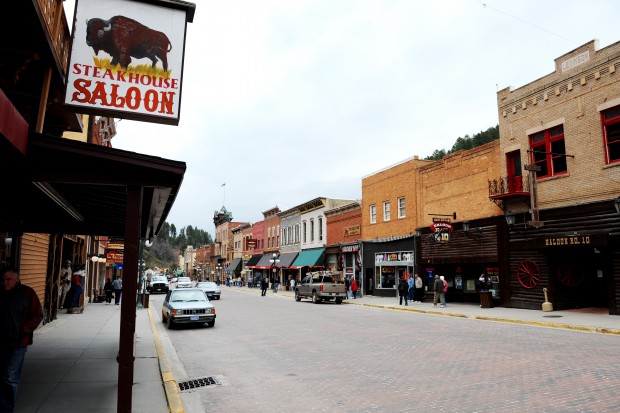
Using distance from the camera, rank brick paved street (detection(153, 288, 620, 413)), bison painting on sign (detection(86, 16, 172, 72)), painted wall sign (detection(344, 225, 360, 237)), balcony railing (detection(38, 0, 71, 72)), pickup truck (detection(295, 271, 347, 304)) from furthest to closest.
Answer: painted wall sign (detection(344, 225, 360, 237)) < pickup truck (detection(295, 271, 347, 304)) < balcony railing (detection(38, 0, 71, 72)) < bison painting on sign (detection(86, 16, 172, 72)) < brick paved street (detection(153, 288, 620, 413))

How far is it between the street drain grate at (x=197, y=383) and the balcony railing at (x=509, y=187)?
710 inches

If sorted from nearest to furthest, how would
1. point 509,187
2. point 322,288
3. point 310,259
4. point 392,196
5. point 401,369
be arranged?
1. point 401,369
2. point 509,187
3. point 322,288
4. point 392,196
5. point 310,259

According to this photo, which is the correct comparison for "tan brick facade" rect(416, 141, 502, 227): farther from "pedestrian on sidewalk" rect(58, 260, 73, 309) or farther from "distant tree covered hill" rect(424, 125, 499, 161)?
"distant tree covered hill" rect(424, 125, 499, 161)

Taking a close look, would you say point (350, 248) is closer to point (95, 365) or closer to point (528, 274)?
point (528, 274)

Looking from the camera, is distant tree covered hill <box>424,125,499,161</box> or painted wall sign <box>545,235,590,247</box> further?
distant tree covered hill <box>424,125,499,161</box>

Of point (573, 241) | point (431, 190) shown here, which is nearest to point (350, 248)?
point (431, 190)

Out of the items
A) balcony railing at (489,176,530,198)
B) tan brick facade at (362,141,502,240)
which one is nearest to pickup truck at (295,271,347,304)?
tan brick facade at (362,141,502,240)

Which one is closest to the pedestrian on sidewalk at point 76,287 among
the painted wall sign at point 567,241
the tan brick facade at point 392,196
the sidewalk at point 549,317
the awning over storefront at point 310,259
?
the sidewalk at point 549,317

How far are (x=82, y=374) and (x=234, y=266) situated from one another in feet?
223

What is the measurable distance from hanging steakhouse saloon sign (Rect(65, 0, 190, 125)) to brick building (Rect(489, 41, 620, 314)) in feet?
56.8

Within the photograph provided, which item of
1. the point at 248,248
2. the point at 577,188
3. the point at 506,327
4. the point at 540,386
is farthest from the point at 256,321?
the point at 248,248

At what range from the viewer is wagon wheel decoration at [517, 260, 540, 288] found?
21.5m

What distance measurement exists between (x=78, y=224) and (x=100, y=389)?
528 cm

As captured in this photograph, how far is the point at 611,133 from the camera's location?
61.5ft
